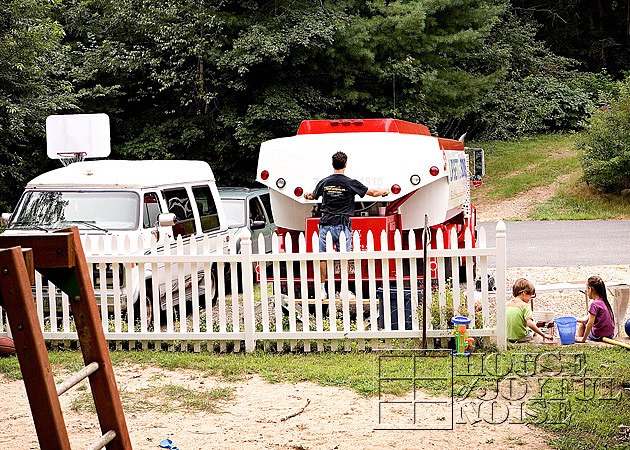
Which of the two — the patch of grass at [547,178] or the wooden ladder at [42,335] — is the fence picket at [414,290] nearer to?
the wooden ladder at [42,335]

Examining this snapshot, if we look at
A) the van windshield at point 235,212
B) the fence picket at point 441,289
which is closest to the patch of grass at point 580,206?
the van windshield at point 235,212

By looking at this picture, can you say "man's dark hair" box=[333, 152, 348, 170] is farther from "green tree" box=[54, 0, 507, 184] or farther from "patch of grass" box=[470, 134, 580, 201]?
"patch of grass" box=[470, 134, 580, 201]

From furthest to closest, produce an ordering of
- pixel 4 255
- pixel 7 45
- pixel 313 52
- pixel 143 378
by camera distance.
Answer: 1. pixel 313 52
2. pixel 7 45
3. pixel 143 378
4. pixel 4 255

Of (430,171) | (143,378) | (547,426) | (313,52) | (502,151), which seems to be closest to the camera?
(547,426)

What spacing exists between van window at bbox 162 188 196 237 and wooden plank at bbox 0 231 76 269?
21.5ft

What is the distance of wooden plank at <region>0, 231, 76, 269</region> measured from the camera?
149 inches

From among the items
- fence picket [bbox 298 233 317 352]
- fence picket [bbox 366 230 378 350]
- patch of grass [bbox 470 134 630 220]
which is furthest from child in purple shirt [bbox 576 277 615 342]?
patch of grass [bbox 470 134 630 220]

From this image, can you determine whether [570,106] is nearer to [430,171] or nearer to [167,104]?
[167,104]

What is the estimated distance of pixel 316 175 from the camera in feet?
32.9

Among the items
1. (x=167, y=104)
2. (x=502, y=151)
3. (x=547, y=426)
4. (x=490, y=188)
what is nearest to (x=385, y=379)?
(x=547, y=426)

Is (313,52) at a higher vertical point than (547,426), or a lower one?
higher

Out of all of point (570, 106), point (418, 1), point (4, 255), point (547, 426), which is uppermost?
point (418, 1)

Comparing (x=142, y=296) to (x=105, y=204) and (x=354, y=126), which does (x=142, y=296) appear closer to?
(x=105, y=204)

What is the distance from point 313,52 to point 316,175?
14335 millimetres
